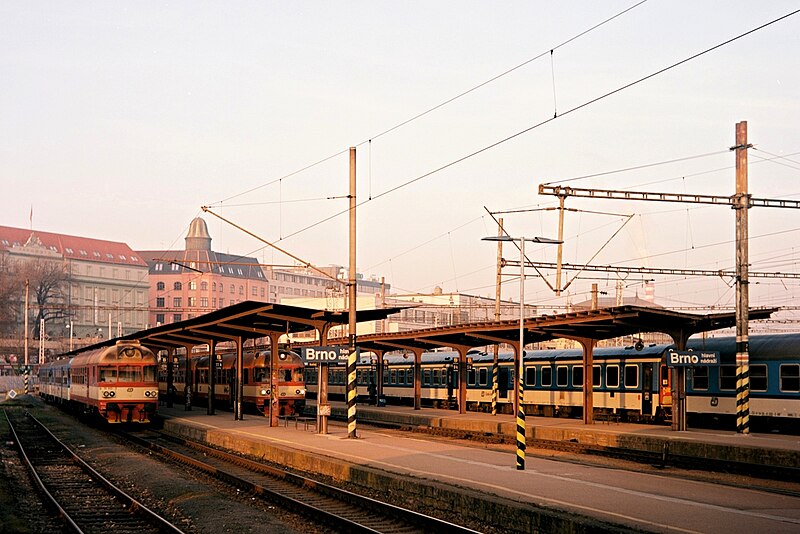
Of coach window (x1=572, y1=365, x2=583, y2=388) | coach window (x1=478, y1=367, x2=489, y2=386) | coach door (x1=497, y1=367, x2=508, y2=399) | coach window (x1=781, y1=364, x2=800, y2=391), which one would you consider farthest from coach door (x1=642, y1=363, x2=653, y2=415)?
coach window (x1=478, y1=367, x2=489, y2=386)

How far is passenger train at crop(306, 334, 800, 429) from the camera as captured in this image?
31.1 metres

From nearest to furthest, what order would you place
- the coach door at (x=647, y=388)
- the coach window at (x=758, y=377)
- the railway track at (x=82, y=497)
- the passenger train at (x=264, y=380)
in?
the railway track at (x=82, y=497) → the coach window at (x=758, y=377) → the coach door at (x=647, y=388) → the passenger train at (x=264, y=380)

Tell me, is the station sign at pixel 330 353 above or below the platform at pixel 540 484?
above

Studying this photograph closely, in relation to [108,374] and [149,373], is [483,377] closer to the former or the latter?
[149,373]

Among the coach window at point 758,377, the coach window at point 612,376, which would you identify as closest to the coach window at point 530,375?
the coach window at point 612,376

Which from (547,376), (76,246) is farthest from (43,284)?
(547,376)

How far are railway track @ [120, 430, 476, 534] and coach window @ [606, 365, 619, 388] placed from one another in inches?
702

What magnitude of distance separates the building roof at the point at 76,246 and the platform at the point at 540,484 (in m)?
119

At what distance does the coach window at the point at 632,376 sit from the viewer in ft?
123

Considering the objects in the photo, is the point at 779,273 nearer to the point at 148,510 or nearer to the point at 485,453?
the point at 485,453

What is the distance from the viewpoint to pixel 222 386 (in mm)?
49906

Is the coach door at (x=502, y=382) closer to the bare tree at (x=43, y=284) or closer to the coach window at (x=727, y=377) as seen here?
the coach window at (x=727, y=377)

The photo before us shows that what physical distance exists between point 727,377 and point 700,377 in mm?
1296

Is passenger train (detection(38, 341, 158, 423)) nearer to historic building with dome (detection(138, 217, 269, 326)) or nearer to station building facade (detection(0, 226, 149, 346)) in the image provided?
station building facade (detection(0, 226, 149, 346))
